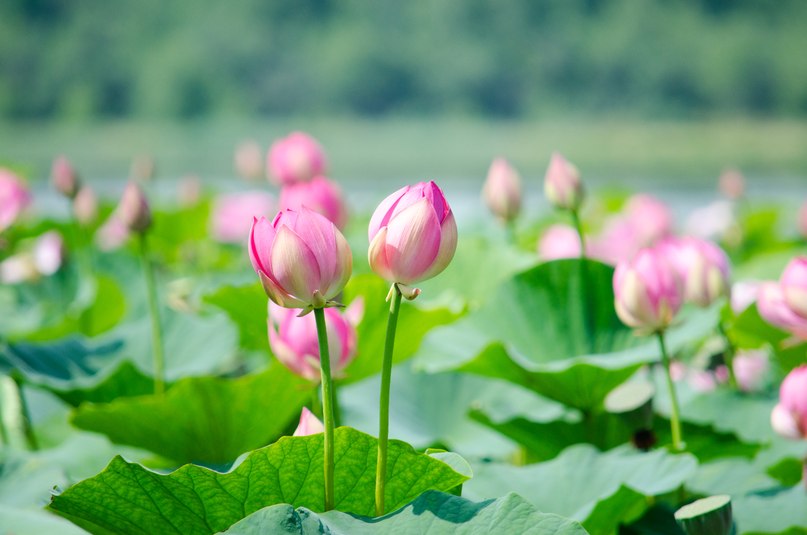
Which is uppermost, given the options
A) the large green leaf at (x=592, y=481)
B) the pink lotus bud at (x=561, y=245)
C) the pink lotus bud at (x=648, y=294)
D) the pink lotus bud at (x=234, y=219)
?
the pink lotus bud at (x=234, y=219)

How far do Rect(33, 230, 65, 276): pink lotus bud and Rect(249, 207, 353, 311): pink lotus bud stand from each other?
39.4 inches

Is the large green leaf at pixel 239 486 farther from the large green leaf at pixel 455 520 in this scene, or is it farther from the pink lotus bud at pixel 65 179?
the pink lotus bud at pixel 65 179

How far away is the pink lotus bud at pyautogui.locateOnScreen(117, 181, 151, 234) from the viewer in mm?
941

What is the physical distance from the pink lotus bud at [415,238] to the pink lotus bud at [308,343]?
17 centimetres

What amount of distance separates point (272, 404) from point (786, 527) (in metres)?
0.43

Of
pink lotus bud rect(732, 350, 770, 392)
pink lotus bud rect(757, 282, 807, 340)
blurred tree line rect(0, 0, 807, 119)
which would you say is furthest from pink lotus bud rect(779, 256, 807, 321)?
blurred tree line rect(0, 0, 807, 119)

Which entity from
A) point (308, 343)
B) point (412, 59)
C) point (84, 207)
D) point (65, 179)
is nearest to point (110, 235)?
point (84, 207)

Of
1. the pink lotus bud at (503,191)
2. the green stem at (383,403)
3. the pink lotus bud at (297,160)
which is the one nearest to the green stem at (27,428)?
the pink lotus bud at (297,160)

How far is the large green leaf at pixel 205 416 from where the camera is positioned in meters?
0.76

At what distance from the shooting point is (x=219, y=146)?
23.0ft

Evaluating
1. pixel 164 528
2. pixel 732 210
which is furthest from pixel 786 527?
pixel 732 210

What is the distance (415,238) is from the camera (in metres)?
0.49

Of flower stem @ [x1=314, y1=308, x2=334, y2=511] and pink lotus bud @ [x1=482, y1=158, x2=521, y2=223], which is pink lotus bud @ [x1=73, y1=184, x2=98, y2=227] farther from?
flower stem @ [x1=314, y1=308, x2=334, y2=511]

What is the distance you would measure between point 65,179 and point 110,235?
874 millimetres
